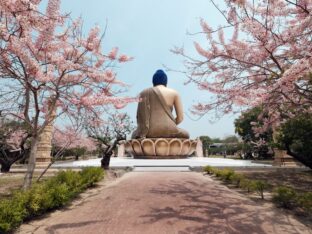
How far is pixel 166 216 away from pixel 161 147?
14.1m

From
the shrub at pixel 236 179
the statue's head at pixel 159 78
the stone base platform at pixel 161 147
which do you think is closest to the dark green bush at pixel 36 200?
the shrub at pixel 236 179

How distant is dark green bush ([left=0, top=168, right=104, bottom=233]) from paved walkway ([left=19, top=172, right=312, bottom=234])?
0.81 feet

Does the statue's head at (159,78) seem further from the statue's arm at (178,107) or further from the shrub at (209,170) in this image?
the shrub at (209,170)

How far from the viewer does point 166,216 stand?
624 centimetres

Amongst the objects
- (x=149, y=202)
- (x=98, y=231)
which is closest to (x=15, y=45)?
(x=98, y=231)

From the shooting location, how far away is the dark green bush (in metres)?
5.18

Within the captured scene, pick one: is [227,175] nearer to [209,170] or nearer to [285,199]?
[209,170]

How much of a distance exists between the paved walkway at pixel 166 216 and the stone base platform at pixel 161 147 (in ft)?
37.2

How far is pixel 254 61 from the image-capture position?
24.6 ft

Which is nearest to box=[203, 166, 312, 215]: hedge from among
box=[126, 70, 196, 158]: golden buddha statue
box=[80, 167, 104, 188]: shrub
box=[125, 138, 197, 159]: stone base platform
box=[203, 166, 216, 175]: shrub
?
box=[203, 166, 216, 175]: shrub

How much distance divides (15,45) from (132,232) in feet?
15.1

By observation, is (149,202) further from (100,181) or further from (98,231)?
(100,181)

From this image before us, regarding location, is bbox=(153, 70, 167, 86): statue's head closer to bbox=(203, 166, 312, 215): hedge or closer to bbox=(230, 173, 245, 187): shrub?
bbox=(230, 173, 245, 187): shrub

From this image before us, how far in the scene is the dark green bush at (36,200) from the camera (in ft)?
17.0
